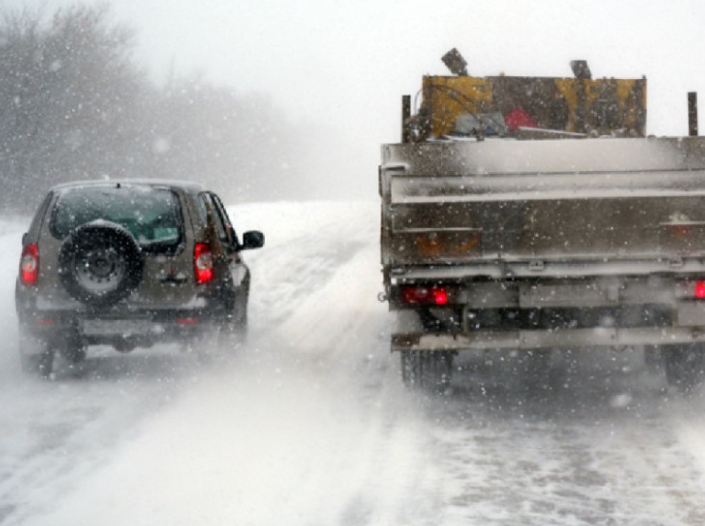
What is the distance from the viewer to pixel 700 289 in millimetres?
8516

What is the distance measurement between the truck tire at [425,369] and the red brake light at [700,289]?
1864 millimetres

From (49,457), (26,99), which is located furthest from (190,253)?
(26,99)

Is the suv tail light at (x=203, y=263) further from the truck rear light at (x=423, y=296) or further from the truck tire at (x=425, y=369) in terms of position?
the truck rear light at (x=423, y=296)

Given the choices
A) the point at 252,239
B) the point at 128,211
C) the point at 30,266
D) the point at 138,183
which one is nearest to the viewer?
the point at 30,266

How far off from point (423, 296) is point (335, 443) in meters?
1.34

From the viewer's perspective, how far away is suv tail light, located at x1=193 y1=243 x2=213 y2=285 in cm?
1033

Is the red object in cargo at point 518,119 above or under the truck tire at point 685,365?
above

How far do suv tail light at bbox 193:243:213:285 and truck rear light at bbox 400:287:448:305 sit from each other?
7.77 ft

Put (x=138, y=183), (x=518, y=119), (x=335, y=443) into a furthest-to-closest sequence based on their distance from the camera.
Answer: (x=518, y=119) → (x=138, y=183) → (x=335, y=443)

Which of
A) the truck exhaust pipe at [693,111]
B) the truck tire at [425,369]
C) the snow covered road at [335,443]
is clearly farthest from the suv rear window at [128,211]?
the truck exhaust pipe at [693,111]

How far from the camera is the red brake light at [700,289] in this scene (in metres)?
8.51

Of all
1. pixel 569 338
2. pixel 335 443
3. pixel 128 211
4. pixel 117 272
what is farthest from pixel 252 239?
pixel 335 443

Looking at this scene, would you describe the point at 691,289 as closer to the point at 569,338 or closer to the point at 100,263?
the point at 569,338

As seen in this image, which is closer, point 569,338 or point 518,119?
point 569,338
